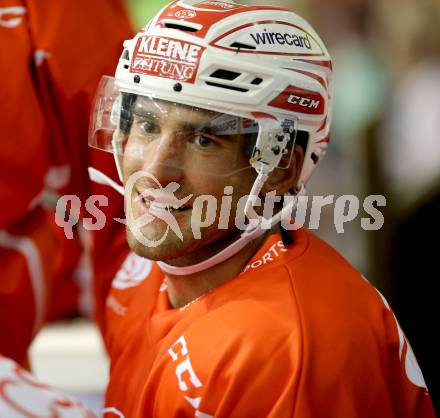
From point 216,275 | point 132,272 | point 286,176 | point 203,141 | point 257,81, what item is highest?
point 257,81

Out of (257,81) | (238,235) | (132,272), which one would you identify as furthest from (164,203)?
(132,272)

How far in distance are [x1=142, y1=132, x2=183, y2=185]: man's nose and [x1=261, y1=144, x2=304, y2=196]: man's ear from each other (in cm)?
19

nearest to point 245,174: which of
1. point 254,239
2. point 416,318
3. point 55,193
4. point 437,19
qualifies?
point 254,239

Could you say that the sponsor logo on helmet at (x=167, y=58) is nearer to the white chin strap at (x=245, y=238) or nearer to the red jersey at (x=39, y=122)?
the white chin strap at (x=245, y=238)

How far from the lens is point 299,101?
1.74 metres

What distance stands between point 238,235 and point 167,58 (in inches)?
13.9

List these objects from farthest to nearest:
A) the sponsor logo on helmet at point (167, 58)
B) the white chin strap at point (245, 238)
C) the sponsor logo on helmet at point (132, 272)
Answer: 1. the sponsor logo on helmet at point (132, 272)
2. the white chin strap at point (245, 238)
3. the sponsor logo on helmet at point (167, 58)

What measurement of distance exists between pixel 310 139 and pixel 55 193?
2.59 feet

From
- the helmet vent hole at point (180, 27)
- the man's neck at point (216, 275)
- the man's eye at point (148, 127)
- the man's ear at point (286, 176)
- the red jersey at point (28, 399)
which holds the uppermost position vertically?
the helmet vent hole at point (180, 27)

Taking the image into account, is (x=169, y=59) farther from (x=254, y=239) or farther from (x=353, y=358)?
(x=353, y=358)

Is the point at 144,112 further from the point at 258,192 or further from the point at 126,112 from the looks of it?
the point at 258,192

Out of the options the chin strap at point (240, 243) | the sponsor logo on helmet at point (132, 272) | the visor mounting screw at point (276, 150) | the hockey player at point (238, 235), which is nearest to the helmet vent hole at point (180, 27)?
the hockey player at point (238, 235)

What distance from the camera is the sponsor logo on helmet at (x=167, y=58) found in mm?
1670

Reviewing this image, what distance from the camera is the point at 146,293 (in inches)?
80.2
